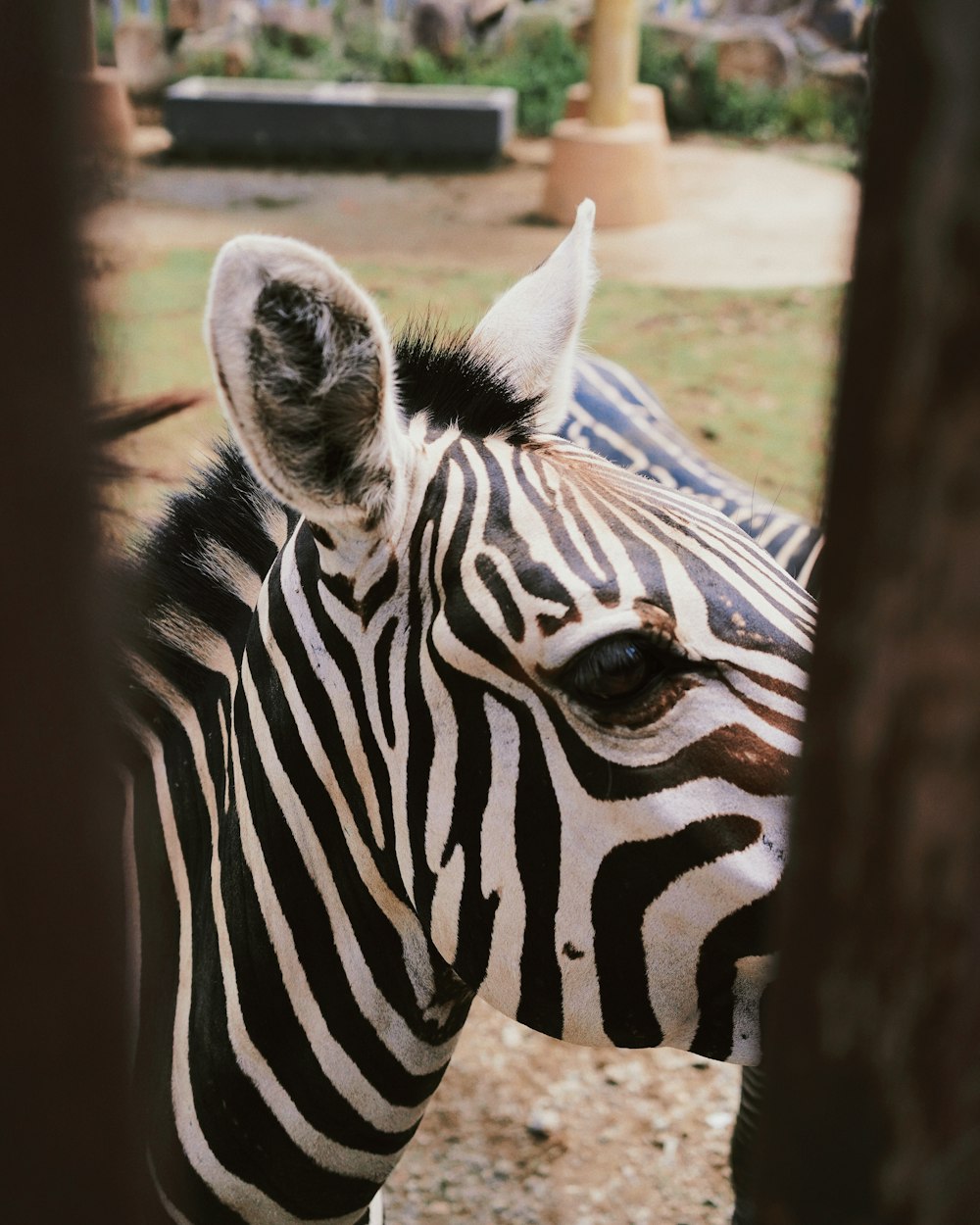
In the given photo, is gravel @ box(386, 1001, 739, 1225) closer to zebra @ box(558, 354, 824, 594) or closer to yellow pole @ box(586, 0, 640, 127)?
zebra @ box(558, 354, 824, 594)

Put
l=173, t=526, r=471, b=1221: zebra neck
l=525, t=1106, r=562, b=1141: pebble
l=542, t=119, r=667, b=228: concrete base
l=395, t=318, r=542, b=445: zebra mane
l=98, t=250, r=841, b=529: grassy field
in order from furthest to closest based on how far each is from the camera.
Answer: l=542, t=119, r=667, b=228: concrete base, l=98, t=250, r=841, b=529: grassy field, l=525, t=1106, r=562, b=1141: pebble, l=395, t=318, r=542, b=445: zebra mane, l=173, t=526, r=471, b=1221: zebra neck

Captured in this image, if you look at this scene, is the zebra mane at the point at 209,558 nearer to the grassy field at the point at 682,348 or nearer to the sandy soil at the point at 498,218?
the grassy field at the point at 682,348

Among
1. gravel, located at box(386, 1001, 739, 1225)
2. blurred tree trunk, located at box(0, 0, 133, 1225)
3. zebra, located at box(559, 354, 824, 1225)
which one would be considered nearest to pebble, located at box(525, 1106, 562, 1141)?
gravel, located at box(386, 1001, 739, 1225)

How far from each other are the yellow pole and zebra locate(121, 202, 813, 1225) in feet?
A: 35.8

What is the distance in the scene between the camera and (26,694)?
891 millimetres

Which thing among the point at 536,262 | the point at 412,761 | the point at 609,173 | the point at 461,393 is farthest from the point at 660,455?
the point at 609,173

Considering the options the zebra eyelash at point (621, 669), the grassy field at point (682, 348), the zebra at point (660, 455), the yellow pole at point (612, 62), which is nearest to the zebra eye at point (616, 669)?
the zebra eyelash at point (621, 669)

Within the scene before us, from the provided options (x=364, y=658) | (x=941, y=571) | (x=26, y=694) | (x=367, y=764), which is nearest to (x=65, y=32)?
(x=26, y=694)

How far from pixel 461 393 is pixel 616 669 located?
0.62 meters

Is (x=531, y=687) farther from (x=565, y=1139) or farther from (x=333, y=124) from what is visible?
(x=333, y=124)

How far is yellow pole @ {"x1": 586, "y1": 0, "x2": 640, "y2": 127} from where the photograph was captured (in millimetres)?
11469

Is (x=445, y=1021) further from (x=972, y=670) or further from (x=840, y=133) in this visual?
(x=840, y=133)

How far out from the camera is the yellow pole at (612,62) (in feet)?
37.6

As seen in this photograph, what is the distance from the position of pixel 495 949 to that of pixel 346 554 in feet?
2.01
